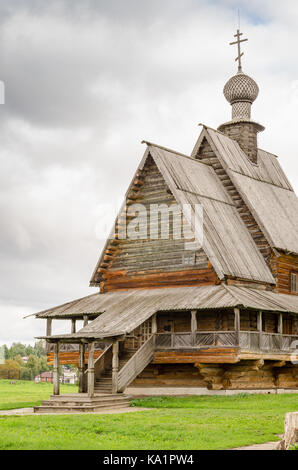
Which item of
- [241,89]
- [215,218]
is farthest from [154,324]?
[241,89]

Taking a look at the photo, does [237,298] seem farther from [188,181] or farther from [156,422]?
[156,422]

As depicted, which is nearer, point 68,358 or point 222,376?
point 222,376

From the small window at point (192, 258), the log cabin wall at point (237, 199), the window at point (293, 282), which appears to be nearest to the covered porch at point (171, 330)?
the small window at point (192, 258)

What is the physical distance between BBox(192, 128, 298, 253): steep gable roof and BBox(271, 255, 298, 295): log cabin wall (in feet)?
1.94

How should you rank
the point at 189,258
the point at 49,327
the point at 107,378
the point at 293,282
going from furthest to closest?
1. the point at 293,282
2. the point at 49,327
3. the point at 189,258
4. the point at 107,378

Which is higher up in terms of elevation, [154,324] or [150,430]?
[154,324]

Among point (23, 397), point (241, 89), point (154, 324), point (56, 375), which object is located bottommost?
point (23, 397)

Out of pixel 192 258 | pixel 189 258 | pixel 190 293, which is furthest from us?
pixel 189 258

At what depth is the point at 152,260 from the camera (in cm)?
3525

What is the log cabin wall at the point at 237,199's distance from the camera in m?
36.9

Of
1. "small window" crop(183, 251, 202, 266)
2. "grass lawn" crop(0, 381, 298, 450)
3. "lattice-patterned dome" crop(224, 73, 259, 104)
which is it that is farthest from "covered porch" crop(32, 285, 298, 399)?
"lattice-patterned dome" crop(224, 73, 259, 104)

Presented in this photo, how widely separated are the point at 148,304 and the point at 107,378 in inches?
147

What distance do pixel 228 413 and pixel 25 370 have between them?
6909 cm

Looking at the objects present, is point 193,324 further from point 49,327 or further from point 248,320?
point 49,327
